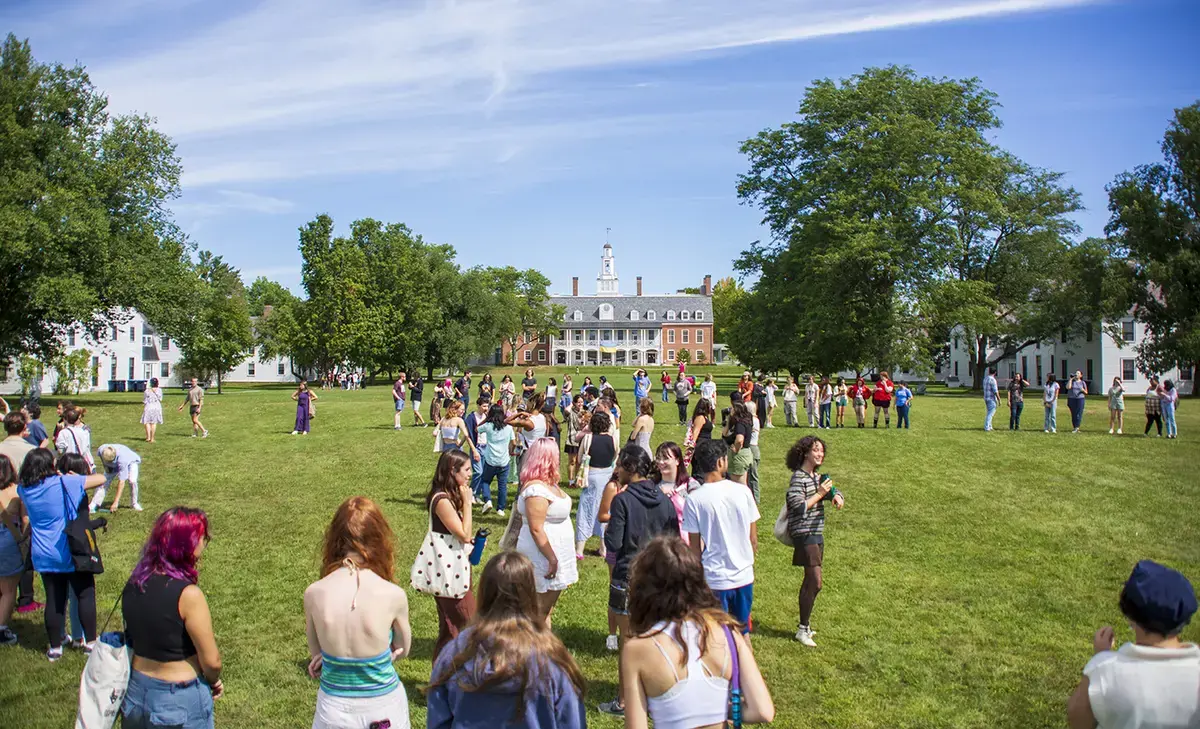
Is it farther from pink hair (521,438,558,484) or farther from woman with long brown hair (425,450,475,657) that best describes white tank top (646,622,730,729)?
pink hair (521,438,558,484)

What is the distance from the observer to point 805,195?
4550cm

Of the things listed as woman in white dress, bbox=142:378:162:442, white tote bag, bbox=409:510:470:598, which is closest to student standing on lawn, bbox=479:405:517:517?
white tote bag, bbox=409:510:470:598

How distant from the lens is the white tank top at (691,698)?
11.7 ft

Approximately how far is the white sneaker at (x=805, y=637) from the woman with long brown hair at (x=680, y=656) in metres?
5.09

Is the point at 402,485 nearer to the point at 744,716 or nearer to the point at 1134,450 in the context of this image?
the point at 744,716

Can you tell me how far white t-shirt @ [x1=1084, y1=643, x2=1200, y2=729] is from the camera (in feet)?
11.1

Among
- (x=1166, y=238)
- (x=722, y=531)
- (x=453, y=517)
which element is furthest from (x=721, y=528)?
(x=1166, y=238)

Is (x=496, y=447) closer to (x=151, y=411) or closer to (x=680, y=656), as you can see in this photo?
(x=680, y=656)

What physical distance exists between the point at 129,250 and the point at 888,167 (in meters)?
35.2

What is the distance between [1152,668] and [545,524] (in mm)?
4202

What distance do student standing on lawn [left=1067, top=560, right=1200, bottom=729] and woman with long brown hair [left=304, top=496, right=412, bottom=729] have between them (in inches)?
116

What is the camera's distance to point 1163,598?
3.39 meters

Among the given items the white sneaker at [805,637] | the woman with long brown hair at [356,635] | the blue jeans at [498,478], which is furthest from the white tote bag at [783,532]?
the blue jeans at [498,478]

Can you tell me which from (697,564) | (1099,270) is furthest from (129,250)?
(1099,270)
